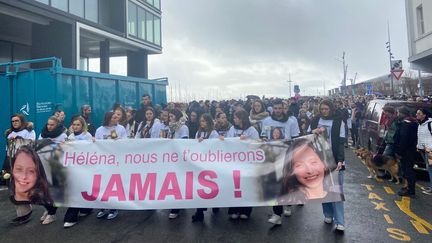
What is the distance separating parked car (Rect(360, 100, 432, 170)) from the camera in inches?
338

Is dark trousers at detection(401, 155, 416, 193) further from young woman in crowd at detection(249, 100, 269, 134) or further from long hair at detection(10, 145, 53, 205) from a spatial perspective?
long hair at detection(10, 145, 53, 205)

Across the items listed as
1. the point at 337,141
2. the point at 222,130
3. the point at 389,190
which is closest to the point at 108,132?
the point at 222,130

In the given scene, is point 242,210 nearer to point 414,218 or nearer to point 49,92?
point 414,218

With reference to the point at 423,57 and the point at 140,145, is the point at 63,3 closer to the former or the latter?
the point at 140,145

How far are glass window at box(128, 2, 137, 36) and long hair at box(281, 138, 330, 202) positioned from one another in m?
21.9

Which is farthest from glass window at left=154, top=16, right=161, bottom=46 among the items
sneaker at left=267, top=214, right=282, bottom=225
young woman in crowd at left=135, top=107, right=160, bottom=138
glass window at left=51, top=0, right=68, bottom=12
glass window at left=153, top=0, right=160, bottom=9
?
sneaker at left=267, top=214, right=282, bottom=225

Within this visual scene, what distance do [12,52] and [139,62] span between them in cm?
914

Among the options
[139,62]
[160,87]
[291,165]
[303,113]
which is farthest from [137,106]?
[139,62]

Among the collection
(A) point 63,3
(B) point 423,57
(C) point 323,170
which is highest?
(A) point 63,3

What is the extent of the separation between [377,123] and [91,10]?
1767 cm

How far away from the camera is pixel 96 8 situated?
71.8 ft

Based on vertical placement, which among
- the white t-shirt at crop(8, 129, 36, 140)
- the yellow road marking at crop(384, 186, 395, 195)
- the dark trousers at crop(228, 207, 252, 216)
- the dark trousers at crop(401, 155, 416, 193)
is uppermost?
the white t-shirt at crop(8, 129, 36, 140)

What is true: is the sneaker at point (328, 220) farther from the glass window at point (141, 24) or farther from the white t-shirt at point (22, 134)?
the glass window at point (141, 24)

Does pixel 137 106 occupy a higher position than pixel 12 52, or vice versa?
pixel 12 52
